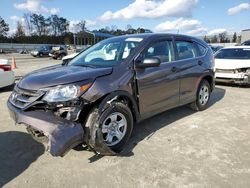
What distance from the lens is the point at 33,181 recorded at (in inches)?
125

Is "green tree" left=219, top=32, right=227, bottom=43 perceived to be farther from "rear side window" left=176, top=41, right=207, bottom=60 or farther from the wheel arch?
the wheel arch

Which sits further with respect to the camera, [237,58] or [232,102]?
[237,58]

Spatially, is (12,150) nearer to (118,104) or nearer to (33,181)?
(33,181)

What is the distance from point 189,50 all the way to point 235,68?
4.07 metres

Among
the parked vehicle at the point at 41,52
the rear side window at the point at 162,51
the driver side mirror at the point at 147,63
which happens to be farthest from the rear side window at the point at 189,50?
the parked vehicle at the point at 41,52

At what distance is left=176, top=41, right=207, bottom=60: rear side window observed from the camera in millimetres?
5148

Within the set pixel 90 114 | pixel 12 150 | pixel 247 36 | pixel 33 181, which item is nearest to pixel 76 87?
pixel 90 114

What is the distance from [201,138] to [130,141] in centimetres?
122

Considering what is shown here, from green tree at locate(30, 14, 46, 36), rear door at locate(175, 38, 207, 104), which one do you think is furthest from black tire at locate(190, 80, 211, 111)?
green tree at locate(30, 14, 46, 36)

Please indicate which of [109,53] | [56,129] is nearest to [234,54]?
[109,53]

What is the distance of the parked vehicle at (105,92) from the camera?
3299 millimetres

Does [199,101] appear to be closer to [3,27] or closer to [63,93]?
[63,93]

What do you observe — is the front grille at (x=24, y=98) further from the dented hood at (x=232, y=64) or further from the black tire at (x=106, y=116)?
the dented hood at (x=232, y=64)

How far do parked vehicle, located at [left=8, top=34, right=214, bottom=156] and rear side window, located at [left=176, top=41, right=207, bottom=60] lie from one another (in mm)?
28
